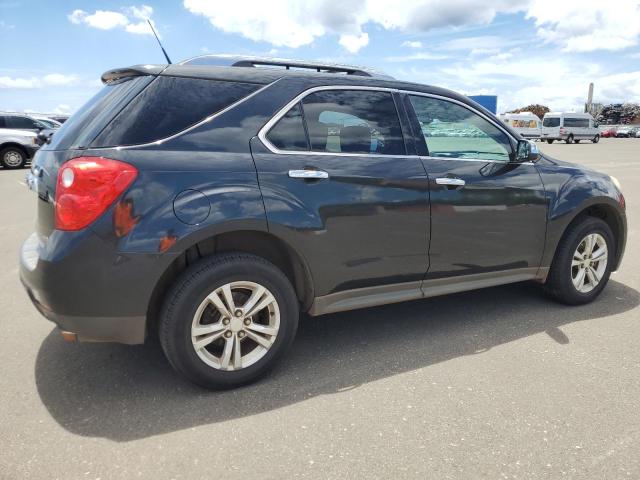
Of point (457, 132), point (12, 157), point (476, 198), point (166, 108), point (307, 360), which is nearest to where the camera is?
point (166, 108)

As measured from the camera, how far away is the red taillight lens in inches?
94.5

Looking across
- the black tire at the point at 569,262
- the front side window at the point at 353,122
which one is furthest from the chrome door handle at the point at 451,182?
the black tire at the point at 569,262

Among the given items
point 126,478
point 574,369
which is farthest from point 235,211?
point 574,369

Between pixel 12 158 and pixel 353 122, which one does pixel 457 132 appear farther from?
pixel 12 158

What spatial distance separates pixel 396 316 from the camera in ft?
12.9

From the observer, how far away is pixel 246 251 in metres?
2.88

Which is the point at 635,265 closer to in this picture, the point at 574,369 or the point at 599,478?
the point at 574,369

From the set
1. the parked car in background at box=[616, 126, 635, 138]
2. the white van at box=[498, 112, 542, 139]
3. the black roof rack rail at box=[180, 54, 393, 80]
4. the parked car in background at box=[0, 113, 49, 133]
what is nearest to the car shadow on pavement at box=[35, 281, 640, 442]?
the black roof rack rail at box=[180, 54, 393, 80]

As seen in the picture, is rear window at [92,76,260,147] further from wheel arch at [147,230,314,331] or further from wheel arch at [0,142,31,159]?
wheel arch at [0,142,31,159]

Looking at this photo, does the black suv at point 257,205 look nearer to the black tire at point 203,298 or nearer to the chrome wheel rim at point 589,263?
the black tire at point 203,298

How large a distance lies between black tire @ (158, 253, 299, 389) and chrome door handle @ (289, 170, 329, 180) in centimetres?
50

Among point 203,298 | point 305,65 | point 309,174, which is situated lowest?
point 203,298

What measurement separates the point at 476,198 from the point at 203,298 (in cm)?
194

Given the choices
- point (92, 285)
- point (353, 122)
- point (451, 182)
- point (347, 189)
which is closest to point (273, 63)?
point (353, 122)
